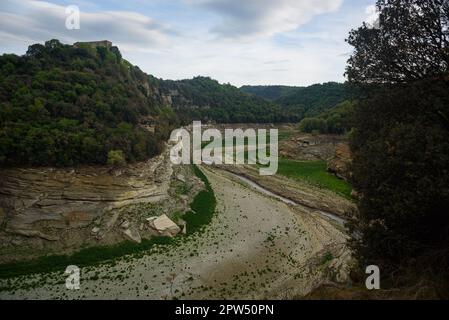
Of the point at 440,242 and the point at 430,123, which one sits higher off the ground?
the point at 430,123

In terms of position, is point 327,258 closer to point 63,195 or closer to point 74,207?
point 74,207

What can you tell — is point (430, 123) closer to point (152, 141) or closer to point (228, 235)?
point (228, 235)

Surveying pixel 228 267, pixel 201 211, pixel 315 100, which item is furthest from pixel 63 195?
pixel 315 100

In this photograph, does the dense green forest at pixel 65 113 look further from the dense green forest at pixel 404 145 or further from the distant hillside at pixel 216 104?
the distant hillside at pixel 216 104

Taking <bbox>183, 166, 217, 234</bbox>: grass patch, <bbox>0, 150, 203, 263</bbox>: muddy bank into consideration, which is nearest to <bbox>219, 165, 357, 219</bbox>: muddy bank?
<bbox>183, 166, 217, 234</bbox>: grass patch

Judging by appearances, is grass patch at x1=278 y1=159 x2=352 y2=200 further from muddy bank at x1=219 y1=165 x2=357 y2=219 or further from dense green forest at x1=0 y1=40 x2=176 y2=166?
dense green forest at x1=0 y1=40 x2=176 y2=166
